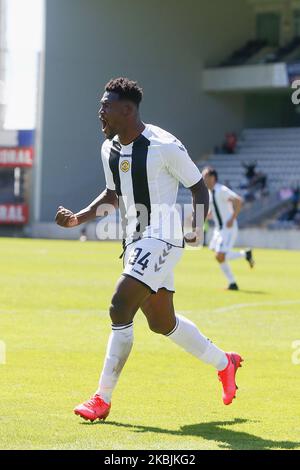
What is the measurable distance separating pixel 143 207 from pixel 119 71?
146 ft

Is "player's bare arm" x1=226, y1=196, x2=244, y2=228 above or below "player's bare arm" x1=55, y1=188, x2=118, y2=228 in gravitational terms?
below

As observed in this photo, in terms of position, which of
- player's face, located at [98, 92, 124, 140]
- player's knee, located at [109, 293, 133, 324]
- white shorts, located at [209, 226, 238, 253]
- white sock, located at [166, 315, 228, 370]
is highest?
player's face, located at [98, 92, 124, 140]

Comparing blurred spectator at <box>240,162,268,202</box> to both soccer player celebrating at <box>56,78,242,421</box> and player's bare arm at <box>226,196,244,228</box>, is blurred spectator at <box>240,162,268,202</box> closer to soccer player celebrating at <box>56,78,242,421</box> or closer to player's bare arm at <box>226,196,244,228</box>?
player's bare arm at <box>226,196,244,228</box>

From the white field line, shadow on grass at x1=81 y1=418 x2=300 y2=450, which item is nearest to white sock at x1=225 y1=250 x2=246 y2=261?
the white field line

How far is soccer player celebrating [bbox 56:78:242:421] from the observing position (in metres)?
7.57

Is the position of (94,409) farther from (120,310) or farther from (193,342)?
(193,342)

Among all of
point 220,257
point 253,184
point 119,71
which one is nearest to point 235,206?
point 220,257

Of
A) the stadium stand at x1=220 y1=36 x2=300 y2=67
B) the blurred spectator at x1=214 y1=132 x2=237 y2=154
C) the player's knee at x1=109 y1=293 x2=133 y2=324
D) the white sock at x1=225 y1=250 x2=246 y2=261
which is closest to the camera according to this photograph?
the player's knee at x1=109 y1=293 x2=133 y2=324

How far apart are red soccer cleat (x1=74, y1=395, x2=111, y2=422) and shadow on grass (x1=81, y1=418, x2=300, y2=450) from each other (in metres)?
0.06

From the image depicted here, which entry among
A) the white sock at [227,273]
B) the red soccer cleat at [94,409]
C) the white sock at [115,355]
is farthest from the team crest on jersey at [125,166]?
the white sock at [227,273]

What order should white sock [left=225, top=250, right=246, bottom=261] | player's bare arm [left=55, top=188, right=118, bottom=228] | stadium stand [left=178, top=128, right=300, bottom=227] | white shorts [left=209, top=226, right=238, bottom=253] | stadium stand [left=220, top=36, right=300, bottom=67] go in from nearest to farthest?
player's bare arm [left=55, top=188, right=118, bottom=228] → white shorts [left=209, top=226, right=238, bottom=253] → white sock [left=225, top=250, right=246, bottom=261] → stadium stand [left=178, top=128, right=300, bottom=227] → stadium stand [left=220, top=36, right=300, bottom=67]
